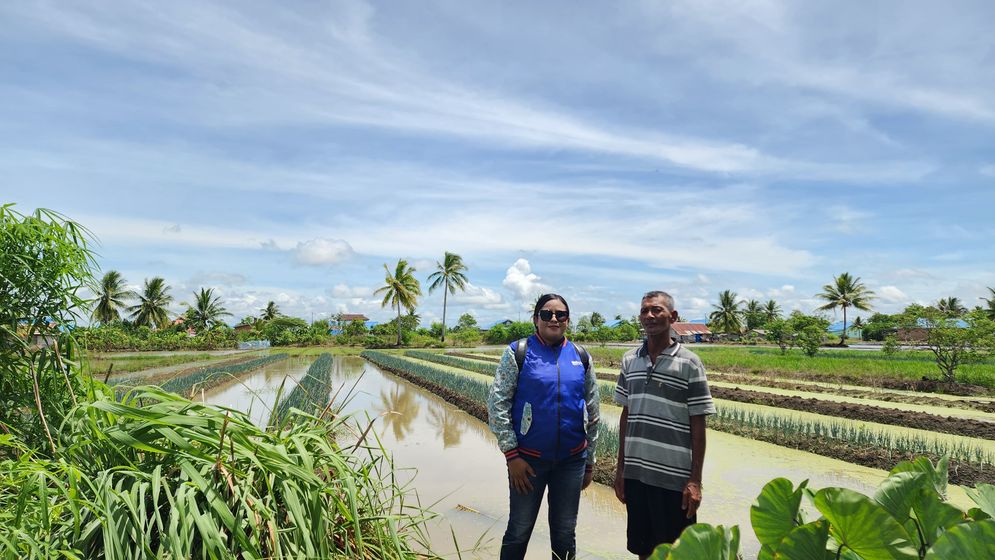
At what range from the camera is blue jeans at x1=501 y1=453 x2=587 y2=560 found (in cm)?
260

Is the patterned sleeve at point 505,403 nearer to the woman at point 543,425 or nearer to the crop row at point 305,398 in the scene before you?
the woman at point 543,425

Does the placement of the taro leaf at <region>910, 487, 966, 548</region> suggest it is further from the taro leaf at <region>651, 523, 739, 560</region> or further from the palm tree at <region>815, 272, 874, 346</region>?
the palm tree at <region>815, 272, 874, 346</region>

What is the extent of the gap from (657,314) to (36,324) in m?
2.55

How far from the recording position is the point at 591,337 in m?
48.2

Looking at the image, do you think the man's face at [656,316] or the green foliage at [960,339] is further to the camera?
the green foliage at [960,339]

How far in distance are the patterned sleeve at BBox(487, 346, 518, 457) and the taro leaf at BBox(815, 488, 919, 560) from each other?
2.01 meters

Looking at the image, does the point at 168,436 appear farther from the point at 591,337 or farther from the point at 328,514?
the point at 591,337

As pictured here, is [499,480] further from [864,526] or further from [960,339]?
[960,339]

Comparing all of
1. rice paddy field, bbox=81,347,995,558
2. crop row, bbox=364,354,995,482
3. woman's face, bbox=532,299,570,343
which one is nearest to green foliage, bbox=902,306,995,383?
rice paddy field, bbox=81,347,995,558

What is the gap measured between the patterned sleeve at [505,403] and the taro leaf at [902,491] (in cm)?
197

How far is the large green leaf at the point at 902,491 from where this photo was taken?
2.23 feet

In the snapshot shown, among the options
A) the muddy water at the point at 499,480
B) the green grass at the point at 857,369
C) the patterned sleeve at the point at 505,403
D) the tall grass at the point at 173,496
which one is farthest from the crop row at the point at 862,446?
the green grass at the point at 857,369

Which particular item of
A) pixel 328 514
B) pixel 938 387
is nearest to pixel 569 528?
pixel 328 514

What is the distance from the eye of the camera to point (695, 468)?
8.20 ft
